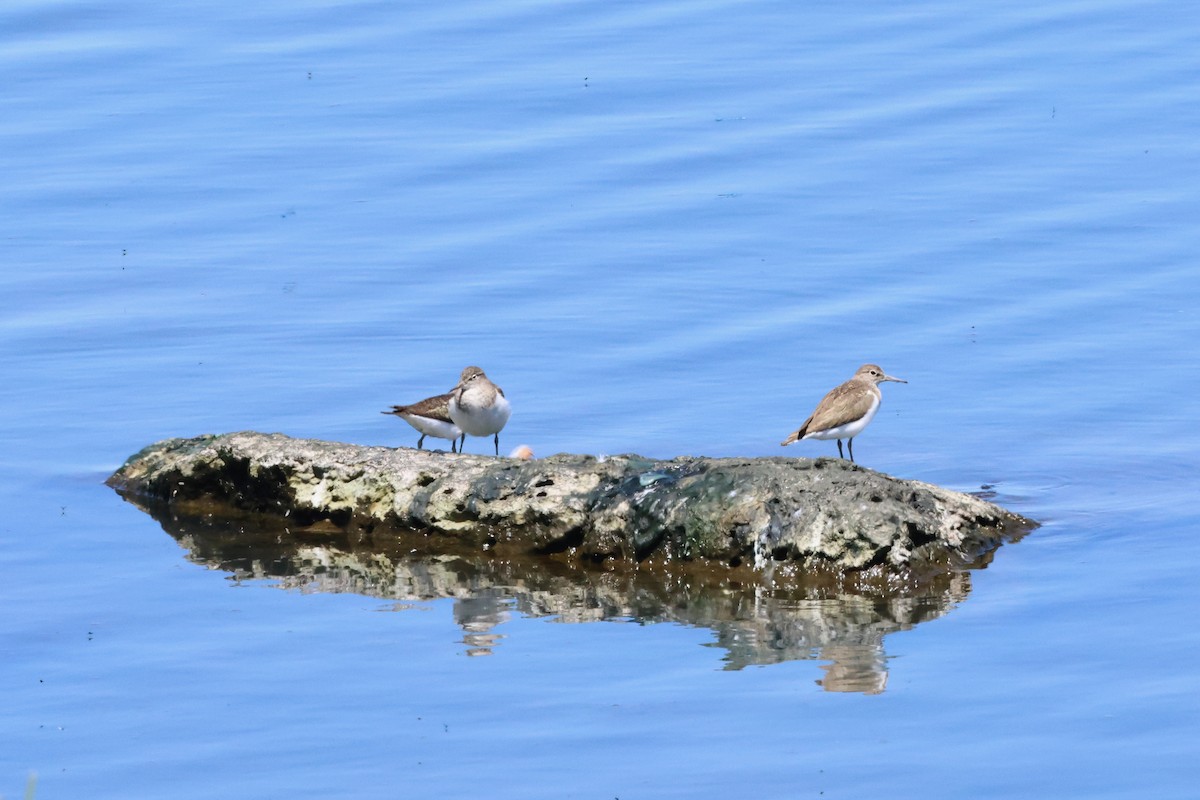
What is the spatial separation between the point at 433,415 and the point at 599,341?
3106 millimetres

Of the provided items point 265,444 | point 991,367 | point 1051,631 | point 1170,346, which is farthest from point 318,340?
point 1051,631

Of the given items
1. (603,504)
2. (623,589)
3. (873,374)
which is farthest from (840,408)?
(623,589)

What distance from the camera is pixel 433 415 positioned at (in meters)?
15.5

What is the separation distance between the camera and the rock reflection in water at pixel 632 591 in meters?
11.3

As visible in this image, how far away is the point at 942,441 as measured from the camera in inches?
641

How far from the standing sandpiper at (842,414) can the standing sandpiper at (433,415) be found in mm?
2571

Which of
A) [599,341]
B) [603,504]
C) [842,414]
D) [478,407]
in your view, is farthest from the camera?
[599,341]

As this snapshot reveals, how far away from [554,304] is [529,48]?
317 inches

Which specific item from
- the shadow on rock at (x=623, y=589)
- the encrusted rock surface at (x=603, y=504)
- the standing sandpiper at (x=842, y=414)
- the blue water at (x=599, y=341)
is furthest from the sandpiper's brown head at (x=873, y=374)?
the shadow on rock at (x=623, y=589)

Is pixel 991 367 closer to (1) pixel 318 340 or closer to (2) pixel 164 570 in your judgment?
(1) pixel 318 340

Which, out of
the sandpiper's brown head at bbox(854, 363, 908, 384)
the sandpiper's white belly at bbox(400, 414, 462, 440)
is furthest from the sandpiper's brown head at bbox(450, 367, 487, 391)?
the sandpiper's brown head at bbox(854, 363, 908, 384)

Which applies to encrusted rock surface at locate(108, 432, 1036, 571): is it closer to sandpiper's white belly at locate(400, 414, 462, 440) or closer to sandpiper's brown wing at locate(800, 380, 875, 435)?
sandpiper's white belly at locate(400, 414, 462, 440)

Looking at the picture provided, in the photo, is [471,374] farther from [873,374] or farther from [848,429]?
[873,374]

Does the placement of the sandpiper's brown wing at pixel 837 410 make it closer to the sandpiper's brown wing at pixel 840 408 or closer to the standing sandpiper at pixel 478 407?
the sandpiper's brown wing at pixel 840 408
